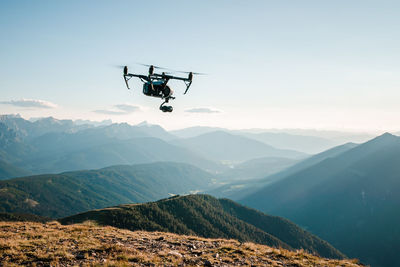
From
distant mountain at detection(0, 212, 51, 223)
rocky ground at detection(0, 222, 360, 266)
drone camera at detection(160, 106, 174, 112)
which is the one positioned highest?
drone camera at detection(160, 106, 174, 112)

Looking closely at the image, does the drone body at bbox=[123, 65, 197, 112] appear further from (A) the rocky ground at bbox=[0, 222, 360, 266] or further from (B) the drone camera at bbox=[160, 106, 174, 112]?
(A) the rocky ground at bbox=[0, 222, 360, 266]

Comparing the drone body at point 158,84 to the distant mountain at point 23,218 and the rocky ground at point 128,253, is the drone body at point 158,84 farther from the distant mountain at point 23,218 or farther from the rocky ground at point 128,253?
the distant mountain at point 23,218

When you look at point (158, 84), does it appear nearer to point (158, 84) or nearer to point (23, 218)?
point (158, 84)

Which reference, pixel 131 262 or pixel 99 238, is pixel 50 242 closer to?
pixel 99 238

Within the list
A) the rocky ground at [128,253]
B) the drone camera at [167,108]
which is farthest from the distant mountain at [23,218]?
the rocky ground at [128,253]

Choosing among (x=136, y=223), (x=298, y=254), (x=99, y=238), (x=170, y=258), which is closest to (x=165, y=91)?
(x=99, y=238)

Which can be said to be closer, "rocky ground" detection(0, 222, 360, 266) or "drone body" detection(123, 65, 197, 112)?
Result: "rocky ground" detection(0, 222, 360, 266)

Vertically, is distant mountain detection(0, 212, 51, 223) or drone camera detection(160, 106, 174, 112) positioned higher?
drone camera detection(160, 106, 174, 112)

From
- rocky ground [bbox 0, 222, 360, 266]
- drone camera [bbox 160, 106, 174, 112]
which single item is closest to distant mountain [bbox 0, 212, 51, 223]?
drone camera [bbox 160, 106, 174, 112]

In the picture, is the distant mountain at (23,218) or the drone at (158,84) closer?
the drone at (158,84)

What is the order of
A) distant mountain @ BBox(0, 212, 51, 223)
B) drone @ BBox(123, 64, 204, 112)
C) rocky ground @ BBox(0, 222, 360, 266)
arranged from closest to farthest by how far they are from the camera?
rocky ground @ BBox(0, 222, 360, 266) → drone @ BBox(123, 64, 204, 112) → distant mountain @ BBox(0, 212, 51, 223)
